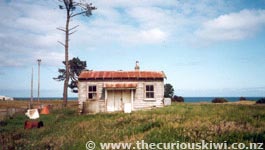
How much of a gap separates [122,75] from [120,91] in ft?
5.20

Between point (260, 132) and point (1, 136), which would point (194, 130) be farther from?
point (1, 136)

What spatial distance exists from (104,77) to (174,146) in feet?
66.1

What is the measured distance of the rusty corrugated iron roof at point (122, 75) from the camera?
2828 centimetres

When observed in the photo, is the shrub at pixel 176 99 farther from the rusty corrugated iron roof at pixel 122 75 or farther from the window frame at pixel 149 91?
the window frame at pixel 149 91

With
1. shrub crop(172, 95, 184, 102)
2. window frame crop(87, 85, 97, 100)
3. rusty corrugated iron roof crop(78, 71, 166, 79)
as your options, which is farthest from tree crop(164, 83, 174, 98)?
window frame crop(87, 85, 97, 100)

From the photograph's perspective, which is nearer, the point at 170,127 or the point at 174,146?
the point at 174,146

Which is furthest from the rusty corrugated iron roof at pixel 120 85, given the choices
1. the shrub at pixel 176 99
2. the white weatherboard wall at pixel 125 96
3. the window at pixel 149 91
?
the shrub at pixel 176 99

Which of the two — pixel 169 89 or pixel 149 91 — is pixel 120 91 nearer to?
pixel 149 91

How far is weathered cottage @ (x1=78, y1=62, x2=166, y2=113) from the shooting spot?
28.2 m

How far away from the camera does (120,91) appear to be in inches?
1122

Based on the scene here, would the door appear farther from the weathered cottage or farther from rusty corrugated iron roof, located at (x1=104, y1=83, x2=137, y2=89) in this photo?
rusty corrugated iron roof, located at (x1=104, y1=83, x2=137, y2=89)

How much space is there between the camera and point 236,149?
7.49 meters

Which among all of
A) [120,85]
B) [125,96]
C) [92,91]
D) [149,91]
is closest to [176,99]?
[149,91]

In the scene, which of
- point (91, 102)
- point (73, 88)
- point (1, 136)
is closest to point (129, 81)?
point (91, 102)
